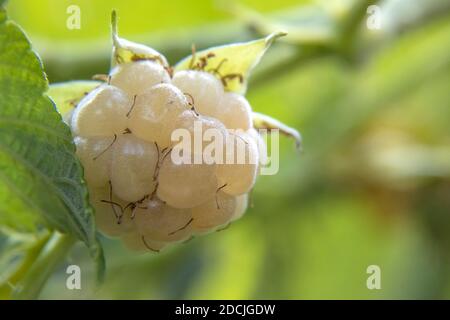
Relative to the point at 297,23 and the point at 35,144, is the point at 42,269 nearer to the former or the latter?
the point at 35,144

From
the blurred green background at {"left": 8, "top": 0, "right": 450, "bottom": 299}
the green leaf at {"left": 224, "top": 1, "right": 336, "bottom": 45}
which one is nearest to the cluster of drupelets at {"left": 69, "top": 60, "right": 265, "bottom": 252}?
the green leaf at {"left": 224, "top": 1, "right": 336, "bottom": 45}

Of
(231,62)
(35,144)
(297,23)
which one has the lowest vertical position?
(35,144)

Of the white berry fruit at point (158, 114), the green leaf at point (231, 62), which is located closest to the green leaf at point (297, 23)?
the green leaf at point (231, 62)

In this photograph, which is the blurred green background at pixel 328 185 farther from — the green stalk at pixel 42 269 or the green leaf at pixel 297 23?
the green stalk at pixel 42 269

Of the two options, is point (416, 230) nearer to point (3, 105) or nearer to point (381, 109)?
point (381, 109)

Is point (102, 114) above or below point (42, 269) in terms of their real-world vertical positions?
above

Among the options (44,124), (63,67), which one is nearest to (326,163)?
(63,67)

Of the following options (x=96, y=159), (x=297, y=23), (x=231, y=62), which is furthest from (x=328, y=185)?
(x=96, y=159)
